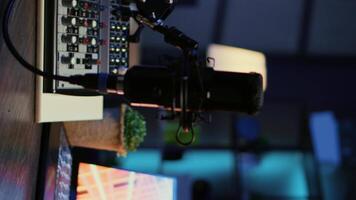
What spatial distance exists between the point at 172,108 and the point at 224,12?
353 cm

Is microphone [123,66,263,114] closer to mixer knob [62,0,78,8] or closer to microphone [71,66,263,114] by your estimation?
microphone [71,66,263,114]

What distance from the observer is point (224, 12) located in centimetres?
441

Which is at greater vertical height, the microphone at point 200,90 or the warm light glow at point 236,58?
the warm light glow at point 236,58

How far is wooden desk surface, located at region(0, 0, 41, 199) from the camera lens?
1.23 m

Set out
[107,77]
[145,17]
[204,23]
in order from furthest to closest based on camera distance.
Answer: [204,23], [145,17], [107,77]

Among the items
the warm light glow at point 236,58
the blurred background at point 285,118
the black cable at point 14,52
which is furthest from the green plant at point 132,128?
the blurred background at point 285,118

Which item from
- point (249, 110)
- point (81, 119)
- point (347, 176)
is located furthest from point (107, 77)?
point (347, 176)

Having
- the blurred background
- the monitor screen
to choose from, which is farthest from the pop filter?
the blurred background

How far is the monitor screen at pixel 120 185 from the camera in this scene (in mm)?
1521

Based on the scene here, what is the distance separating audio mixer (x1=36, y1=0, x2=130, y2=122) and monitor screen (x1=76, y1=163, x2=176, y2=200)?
18 cm

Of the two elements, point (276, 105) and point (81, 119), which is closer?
point (81, 119)

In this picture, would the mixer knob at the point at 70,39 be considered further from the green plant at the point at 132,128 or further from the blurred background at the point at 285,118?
the blurred background at the point at 285,118

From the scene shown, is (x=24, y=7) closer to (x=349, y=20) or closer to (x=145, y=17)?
(x=145, y=17)

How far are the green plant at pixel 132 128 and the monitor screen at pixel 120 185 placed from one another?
0.32m
